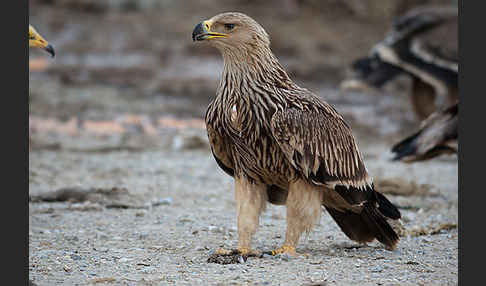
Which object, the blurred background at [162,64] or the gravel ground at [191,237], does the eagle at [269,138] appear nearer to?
the gravel ground at [191,237]

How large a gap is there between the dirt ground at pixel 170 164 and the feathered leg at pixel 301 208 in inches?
9.0

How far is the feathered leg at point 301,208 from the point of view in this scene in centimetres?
562

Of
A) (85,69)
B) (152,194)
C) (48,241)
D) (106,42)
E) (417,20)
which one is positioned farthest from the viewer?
(106,42)

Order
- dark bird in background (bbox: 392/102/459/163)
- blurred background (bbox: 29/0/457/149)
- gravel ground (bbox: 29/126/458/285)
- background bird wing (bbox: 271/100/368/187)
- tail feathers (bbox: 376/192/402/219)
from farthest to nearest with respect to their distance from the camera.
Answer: blurred background (bbox: 29/0/457/149)
dark bird in background (bbox: 392/102/459/163)
tail feathers (bbox: 376/192/402/219)
background bird wing (bbox: 271/100/368/187)
gravel ground (bbox: 29/126/458/285)

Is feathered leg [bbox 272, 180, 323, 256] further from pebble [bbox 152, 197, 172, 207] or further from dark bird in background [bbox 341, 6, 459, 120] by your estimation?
dark bird in background [bbox 341, 6, 459, 120]

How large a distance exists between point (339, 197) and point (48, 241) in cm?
258

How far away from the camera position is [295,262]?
555 centimetres

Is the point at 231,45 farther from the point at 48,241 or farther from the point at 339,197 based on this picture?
the point at 48,241

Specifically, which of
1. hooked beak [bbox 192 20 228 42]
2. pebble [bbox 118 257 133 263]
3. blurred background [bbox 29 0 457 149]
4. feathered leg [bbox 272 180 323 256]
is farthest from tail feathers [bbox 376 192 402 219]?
blurred background [bbox 29 0 457 149]

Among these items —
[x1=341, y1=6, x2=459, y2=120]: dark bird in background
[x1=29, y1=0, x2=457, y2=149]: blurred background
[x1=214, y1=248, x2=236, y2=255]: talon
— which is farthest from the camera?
[x1=29, y1=0, x2=457, y2=149]: blurred background

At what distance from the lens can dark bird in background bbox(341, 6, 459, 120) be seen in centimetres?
1117

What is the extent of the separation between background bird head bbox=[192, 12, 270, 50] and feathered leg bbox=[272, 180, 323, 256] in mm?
1159

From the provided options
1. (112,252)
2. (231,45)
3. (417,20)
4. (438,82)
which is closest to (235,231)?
(112,252)

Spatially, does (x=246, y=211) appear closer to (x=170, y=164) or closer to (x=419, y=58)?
(x=170, y=164)
